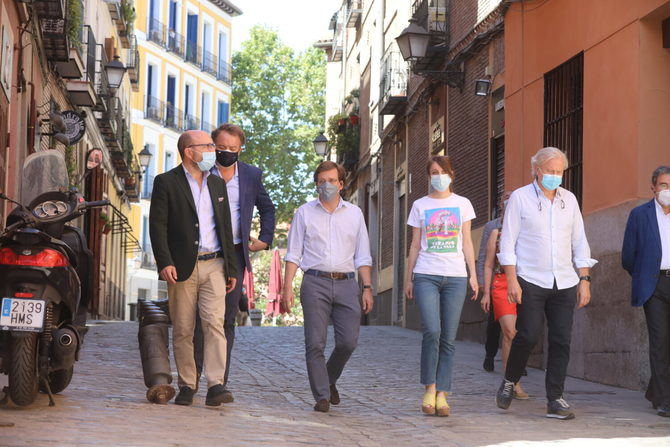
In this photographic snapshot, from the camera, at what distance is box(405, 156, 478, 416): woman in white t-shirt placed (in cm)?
→ 874

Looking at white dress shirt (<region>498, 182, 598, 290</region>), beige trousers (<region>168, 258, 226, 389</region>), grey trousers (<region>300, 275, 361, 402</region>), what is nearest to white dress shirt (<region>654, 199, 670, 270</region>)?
white dress shirt (<region>498, 182, 598, 290</region>)

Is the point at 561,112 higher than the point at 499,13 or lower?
lower

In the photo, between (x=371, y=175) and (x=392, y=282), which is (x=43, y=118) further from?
(x=371, y=175)

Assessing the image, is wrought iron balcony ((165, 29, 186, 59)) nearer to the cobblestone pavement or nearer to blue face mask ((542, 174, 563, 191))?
the cobblestone pavement

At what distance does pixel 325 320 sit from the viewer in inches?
351

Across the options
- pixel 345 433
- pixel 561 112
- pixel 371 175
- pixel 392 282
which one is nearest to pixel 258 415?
pixel 345 433

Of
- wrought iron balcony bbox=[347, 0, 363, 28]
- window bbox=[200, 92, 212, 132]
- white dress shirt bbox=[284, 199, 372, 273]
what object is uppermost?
wrought iron balcony bbox=[347, 0, 363, 28]

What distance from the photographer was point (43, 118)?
20.5 m

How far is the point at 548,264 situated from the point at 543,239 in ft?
0.58

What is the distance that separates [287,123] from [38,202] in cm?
5182

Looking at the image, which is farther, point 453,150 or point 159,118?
point 159,118

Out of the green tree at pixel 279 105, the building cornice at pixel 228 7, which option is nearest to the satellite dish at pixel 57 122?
the building cornice at pixel 228 7

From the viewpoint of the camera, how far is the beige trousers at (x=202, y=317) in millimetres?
8344

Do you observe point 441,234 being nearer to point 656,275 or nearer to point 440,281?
point 440,281
